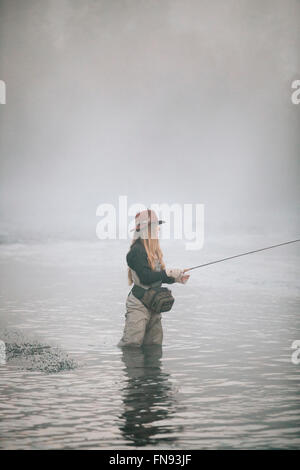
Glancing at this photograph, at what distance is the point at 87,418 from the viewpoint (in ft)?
14.0

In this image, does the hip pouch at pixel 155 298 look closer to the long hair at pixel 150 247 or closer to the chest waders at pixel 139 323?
the chest waders at pixel 139 323

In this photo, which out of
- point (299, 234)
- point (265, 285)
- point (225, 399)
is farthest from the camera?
point (299, 234)

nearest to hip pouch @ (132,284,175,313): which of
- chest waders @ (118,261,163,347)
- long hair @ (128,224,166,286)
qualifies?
chest waders @ (118,261,163,347)

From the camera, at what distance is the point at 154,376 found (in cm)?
542

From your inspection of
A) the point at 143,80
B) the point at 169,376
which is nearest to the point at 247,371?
the point at 169,376

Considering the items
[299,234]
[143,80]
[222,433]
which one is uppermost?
[143,80]

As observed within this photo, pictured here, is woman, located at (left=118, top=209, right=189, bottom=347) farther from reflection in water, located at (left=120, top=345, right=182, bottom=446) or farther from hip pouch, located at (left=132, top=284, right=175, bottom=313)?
reflection in water, located at (left=120, top=345, right=182, bottom=446)

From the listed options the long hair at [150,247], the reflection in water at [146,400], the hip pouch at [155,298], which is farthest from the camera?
the long hair at [150,247]

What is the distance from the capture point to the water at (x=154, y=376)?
13.1ft

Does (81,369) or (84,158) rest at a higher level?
(84,158)

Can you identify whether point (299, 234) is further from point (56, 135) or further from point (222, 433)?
point (222, 433)

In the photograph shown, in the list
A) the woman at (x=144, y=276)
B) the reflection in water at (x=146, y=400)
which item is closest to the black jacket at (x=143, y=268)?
the woman at (x=144, y=276)

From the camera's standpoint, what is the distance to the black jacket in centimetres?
630

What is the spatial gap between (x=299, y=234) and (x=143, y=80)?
718 cm
